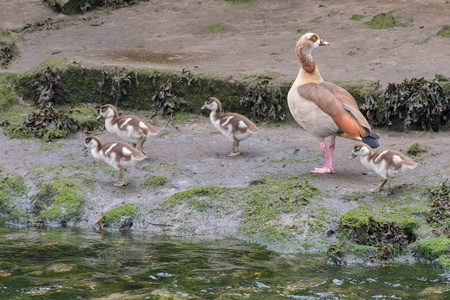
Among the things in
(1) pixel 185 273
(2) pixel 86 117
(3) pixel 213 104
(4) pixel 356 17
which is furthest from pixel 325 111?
(4) pixel 356 17

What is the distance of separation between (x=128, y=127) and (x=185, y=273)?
3.89 metres

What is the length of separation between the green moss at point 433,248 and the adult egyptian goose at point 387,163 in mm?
1187

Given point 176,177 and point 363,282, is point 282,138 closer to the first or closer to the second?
point 176,177

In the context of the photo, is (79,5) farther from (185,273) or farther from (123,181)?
(185,273)

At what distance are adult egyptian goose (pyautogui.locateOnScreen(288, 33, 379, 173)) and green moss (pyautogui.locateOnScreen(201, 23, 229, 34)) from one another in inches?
251

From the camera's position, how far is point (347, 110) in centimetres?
928

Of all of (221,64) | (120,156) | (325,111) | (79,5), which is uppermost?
(79,5)

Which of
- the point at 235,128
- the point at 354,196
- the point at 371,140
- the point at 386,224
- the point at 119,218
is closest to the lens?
the point at 386,224

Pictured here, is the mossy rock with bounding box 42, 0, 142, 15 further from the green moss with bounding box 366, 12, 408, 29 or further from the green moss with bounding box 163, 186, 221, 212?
the green moss with bounding box 163, 186, 221, 212

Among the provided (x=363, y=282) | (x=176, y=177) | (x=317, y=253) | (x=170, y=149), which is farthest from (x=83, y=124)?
(x=363, y=282)

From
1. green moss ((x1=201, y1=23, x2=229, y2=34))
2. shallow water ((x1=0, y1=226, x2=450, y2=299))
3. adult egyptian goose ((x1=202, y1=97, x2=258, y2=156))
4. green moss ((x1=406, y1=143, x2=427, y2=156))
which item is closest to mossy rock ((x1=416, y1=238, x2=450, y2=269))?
shallow water ((x1=0, y1=226, x2=450, y2=299))

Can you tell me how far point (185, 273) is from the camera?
707 centimetres

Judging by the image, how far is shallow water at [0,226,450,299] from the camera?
6.50m

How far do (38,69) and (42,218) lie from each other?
16.0 ft
